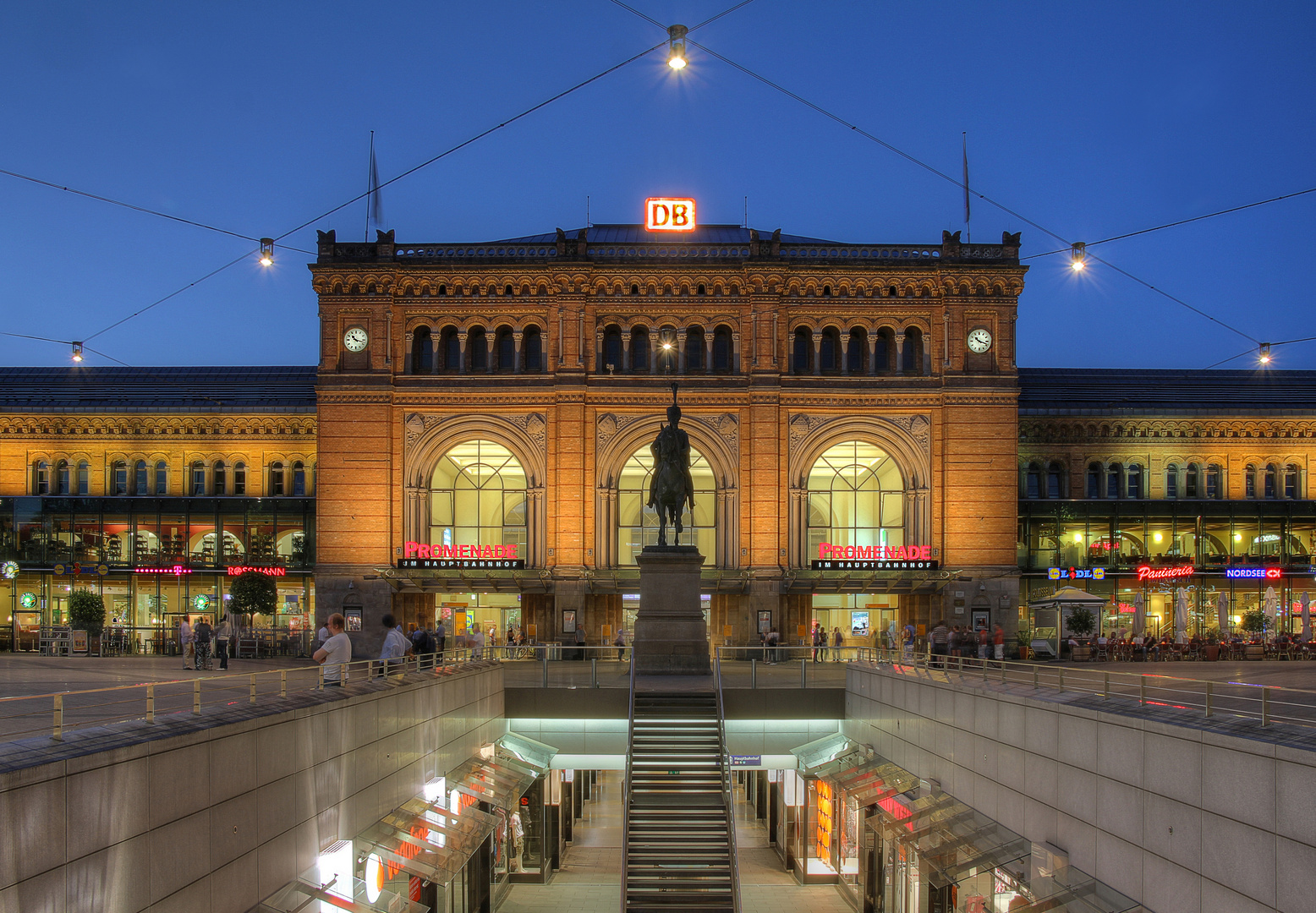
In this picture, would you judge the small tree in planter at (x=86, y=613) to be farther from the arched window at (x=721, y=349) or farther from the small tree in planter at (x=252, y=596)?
the arched window at (x=721, y=349)

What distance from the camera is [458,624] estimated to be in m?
46.2

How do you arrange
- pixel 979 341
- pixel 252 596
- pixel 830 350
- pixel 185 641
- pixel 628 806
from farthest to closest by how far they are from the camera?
pixel 830 350 < pixel 979 341 < pixel 252 596 < pixel 185 641 < pixel 628 806

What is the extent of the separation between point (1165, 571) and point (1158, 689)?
3176cm

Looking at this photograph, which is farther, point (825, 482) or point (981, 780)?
point (825, 482)

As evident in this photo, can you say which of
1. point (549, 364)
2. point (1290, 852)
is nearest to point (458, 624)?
point (549, 364)

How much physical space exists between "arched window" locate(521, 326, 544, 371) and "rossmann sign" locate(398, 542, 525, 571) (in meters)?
7.59

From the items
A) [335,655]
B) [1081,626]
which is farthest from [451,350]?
[335,655]

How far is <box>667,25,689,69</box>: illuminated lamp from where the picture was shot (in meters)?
20.9

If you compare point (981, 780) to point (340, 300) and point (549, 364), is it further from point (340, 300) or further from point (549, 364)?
point (340, 300)

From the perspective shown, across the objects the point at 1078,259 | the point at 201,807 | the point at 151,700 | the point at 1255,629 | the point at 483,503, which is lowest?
the point at 1255,629

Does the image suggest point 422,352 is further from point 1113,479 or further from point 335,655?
point 1113,479

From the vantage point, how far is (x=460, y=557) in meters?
44.5

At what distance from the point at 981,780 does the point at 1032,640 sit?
2693 centimetres

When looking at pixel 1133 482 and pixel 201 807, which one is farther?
pixel 1133 482
